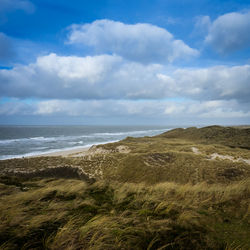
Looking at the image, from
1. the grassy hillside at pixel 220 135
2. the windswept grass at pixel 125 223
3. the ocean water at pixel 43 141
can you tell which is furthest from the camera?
the grassy hillside at pixel 220 135

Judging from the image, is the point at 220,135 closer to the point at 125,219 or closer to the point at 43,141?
the point at 125,219

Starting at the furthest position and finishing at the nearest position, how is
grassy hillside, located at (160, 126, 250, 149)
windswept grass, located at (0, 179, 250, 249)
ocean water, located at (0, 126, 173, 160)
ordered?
1. grassy hillside, located at (160, 126, 250, 149)
2. ocean water, located at (0, 126, 173, 160)
3. windswept grass, located at (0, 179, 250, 249)

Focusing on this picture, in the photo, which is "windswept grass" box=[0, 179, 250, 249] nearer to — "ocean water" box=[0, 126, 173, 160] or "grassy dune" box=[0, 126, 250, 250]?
"grassy dune" box=[0, 126, 250, 250]

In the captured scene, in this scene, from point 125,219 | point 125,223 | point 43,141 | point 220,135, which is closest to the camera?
point 125,223

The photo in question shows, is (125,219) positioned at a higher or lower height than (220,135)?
higher

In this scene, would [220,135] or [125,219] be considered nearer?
[125,219]

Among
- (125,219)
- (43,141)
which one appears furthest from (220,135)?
(43,141)

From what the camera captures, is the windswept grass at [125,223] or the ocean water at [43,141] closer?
the windswept grass at [125,223]

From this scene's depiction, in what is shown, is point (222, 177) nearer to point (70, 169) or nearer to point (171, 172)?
point (171, 172)

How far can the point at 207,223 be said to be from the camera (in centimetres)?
375

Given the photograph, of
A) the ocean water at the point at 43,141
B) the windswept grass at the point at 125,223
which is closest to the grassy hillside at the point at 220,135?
the ocean water at the point at 43,141

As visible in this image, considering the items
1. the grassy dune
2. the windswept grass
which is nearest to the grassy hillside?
the grassy dune

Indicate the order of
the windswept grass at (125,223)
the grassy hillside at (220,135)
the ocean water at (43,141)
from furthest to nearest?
the grassy hillside at (220,135), the ocean water at (43,141), the windswept grass at (125,223)

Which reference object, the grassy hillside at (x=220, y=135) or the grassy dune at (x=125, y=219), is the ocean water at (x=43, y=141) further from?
the grassy dune at (x=125, y=219)
